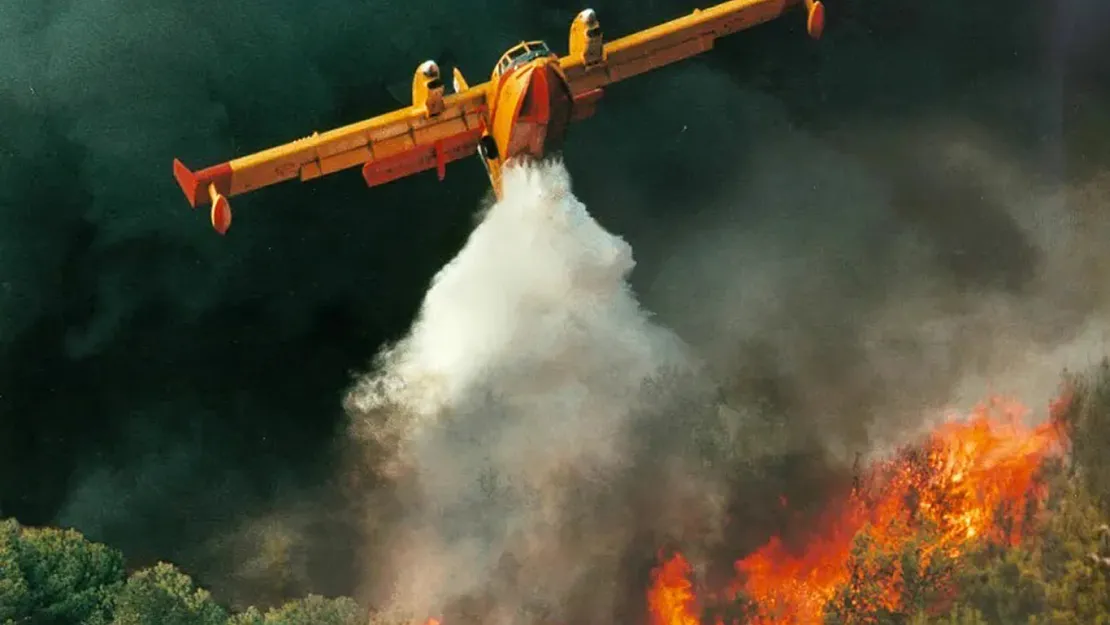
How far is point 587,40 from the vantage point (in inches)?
1124

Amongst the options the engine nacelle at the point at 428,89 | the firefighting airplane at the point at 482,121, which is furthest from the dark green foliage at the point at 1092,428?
the engine nacelle at the point at 428,89

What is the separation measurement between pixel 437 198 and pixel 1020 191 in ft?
57.1

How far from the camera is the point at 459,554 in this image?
3122cm

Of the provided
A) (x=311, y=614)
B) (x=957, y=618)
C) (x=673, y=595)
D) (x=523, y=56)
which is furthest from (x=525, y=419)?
(x=957, y=618)

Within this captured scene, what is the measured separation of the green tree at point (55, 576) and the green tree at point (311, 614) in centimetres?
362

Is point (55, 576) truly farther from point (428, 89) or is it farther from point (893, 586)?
point (893, 586)

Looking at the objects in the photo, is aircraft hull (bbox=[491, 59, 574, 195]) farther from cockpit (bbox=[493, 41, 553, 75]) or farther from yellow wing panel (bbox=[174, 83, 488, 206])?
yellow wing panel (bbox=[174, 83, 488, 206])

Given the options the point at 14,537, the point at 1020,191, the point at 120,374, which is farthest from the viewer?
the point at 1020,191

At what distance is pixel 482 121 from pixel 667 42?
5402 millimetres

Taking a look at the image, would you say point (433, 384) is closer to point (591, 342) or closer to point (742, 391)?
point (591, 342)

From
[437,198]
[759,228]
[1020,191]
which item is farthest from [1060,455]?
[437,198]

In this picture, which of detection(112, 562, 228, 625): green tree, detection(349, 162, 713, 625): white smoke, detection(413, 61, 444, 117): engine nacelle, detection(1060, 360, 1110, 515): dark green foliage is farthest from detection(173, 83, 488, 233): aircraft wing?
detection(1060, 360, 1110, 515): dark green foliage

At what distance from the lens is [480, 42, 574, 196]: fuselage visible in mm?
27016

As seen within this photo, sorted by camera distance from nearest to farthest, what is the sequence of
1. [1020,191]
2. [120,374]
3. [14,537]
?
[14,537] < [120,374] < [1020,191]
